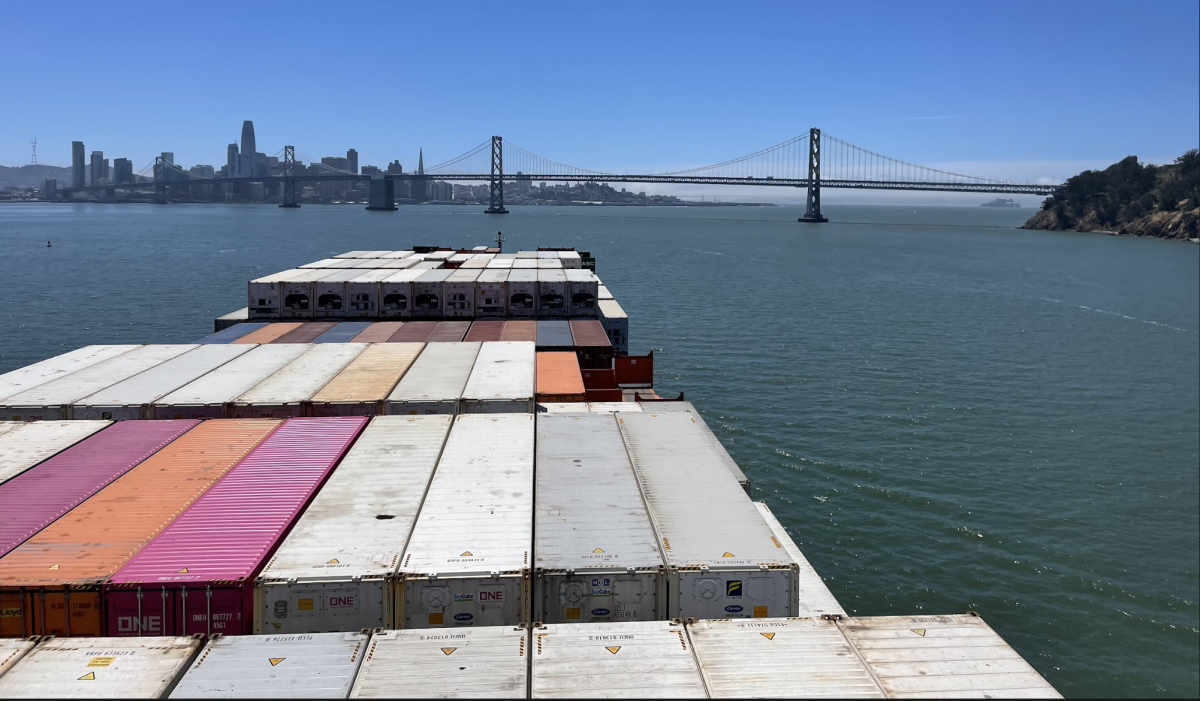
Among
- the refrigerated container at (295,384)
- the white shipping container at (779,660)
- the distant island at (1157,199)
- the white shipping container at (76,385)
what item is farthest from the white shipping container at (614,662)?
the distant island at (1157,199)

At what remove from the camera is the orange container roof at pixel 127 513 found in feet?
41.5

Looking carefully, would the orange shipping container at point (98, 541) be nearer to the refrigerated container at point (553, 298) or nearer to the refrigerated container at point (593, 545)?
the refrigerated container at point (593, 545)

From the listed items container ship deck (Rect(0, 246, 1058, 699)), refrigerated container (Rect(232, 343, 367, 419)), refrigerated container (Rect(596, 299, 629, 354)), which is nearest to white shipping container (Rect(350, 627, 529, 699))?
container ship deck (Rect(0, 246, 1058, 699))

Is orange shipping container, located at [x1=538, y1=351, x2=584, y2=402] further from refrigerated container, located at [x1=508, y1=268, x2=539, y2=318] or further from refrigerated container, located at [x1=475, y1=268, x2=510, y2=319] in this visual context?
refrigerated container, located at [x1=475, y1=268, x2=510, y2=319]

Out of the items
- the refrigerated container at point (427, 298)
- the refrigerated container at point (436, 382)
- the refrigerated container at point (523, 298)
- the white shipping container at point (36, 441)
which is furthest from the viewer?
the refrigerated container at point (523, 298)

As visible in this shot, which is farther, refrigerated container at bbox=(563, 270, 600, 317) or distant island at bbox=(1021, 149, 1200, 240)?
distant island at bbox=(1021, 149, 1200, 240)

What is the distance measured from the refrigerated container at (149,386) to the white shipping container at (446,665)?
45.3ft

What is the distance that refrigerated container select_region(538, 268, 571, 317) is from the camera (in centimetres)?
4353

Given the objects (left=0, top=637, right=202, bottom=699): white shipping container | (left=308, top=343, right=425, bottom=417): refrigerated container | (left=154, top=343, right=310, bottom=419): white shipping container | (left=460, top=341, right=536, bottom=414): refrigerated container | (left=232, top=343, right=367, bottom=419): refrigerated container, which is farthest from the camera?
(left=460, top=341, right=536, bottom=414): refrigerated container

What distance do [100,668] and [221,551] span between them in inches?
113

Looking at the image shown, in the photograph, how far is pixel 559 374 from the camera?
27.5 m

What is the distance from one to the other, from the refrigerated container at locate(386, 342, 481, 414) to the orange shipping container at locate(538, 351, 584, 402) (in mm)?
2256

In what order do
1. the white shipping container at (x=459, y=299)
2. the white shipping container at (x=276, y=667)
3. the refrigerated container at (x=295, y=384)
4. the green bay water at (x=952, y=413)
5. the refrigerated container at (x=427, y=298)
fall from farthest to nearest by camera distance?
the refrigerated container at (x=427, y=298), the white shipping container at (x=459, y=299), the green bay water at (x=952, y=413), the refrigerated container at (x=295, y=384), the white shipping container at (x=276, y=667)

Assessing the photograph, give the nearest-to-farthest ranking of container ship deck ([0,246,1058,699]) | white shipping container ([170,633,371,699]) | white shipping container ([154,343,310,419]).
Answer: white shipping container ([170,633,371,699])
container ship deck ([0,246,1058,699])
white shipping container ([154,343,310,419])
